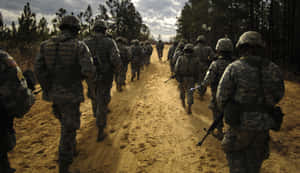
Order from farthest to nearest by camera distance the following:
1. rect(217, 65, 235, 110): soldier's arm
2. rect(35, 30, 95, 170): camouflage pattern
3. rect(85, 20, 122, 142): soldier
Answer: rect(85, 20, 122, 142): soldier → rect(35, 30, 95, 170): camouflage pattern → rect(217, 65, 235, 110): soldier's arm

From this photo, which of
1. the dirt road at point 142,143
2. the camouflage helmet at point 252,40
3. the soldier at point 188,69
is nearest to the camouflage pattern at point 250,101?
the camouflage helmet at point 252,40

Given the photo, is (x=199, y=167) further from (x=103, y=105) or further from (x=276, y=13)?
(x=276, y=13)

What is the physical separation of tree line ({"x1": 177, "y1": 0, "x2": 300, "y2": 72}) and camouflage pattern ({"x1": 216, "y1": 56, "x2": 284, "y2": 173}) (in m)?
10.7

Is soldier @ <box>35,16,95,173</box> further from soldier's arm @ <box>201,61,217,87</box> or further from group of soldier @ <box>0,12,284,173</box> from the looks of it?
soldier's arm @ <box>201,61,217,87</box>

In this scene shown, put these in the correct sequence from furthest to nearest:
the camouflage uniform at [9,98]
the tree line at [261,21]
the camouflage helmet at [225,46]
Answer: the tree line at [261,21] → the camouflage helmet at [225,46] → the camouflage uniform at [9,98]

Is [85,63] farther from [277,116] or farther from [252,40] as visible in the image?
[277,116]

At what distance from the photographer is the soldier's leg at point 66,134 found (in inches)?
120

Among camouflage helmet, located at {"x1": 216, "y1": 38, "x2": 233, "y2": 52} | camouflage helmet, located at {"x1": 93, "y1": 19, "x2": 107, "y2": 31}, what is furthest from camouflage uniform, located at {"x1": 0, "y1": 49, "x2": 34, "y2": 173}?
camouflage helmet, located at {"x1": 216, "y1": 38, "x2": 233, "y2": 52}

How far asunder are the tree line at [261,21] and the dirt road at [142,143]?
20.5 feet

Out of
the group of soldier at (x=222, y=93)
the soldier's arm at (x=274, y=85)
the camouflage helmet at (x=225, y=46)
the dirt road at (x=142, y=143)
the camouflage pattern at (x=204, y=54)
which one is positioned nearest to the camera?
the group of soldier at (x=222, y=93)

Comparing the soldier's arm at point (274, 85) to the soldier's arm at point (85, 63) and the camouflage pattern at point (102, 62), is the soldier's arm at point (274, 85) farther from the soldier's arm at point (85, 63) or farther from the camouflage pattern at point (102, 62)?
the camouflage pattern at point (102, 62)

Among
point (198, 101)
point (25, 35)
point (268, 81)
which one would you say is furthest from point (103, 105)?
point (25, 35)

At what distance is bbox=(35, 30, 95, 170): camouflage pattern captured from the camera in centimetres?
297

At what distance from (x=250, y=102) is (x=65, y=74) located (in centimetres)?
292
